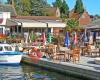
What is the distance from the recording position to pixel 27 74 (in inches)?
1066

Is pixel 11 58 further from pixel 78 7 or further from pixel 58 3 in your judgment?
pixel 78 7

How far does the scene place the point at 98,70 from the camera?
22.7m

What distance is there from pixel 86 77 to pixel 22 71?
6.94m

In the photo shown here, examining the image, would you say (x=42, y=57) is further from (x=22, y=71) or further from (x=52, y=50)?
(x=22, y=71)

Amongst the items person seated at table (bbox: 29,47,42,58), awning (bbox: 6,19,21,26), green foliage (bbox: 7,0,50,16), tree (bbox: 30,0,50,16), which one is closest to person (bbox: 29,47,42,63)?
person seated at table (bbox: 29,47,42,58)

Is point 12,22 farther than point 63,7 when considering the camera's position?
No

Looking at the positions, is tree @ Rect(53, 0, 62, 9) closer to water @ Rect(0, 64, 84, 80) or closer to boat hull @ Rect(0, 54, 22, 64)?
boat hull @ Rect(0, 54, 22, 64)

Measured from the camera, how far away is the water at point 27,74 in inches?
987

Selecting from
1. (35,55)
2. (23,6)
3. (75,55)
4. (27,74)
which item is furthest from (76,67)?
(23,6)

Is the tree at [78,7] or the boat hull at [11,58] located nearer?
the boat hull at [11,58]

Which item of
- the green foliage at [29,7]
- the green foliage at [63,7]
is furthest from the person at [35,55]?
the green foliage at [63,7]

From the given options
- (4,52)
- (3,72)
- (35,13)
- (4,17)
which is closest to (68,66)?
(3,72)

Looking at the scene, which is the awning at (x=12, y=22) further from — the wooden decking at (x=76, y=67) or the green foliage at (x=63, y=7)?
the green foliage at (x=63, y=7)

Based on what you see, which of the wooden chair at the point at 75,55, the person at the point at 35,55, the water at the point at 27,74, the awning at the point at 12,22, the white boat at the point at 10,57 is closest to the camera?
the water at the point at 27,74
